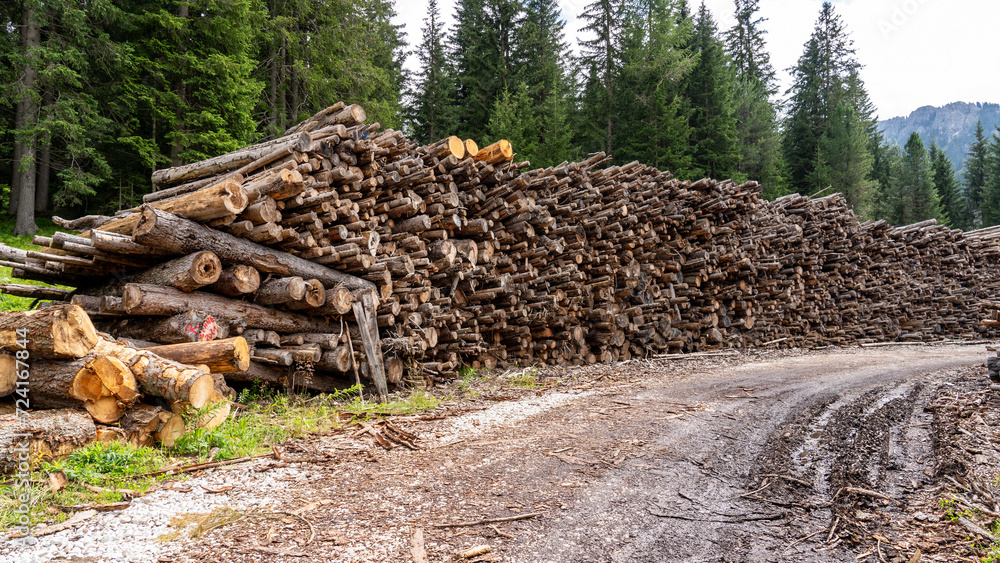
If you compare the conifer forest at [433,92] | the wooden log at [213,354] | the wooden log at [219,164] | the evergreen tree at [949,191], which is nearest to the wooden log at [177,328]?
the wooden log at [213,354]

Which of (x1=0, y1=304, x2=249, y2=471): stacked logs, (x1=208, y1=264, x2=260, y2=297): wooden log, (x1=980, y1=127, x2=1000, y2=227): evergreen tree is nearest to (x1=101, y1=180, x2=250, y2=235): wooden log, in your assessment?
(x1=208, y1=264, x2=260, y2=297): wooden log

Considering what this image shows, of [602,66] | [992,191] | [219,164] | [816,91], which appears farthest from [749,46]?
[219,164]

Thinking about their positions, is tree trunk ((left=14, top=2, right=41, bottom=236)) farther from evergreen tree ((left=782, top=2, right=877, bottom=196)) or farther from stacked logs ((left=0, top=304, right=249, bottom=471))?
evergreen tree ((left=782, top=2, right=877, bottom=196))

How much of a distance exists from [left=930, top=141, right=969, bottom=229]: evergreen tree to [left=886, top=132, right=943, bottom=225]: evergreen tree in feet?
27.6

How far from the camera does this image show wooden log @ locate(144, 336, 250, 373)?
4.50 meters

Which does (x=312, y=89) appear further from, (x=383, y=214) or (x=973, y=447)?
(x=973, y=447)

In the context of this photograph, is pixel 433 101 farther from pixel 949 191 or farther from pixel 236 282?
pixel 949 191

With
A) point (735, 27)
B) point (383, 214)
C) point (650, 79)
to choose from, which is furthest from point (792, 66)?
point (383, 214)

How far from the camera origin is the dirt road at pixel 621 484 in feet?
8.45

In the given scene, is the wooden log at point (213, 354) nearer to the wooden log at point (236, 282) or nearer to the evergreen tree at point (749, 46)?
the wooden log at point (236, 282)

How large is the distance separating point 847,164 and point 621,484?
37.5 meters

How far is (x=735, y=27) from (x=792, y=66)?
5643 millimetres

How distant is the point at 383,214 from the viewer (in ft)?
25.3

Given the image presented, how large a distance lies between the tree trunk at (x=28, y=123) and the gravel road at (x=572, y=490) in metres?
17.1
